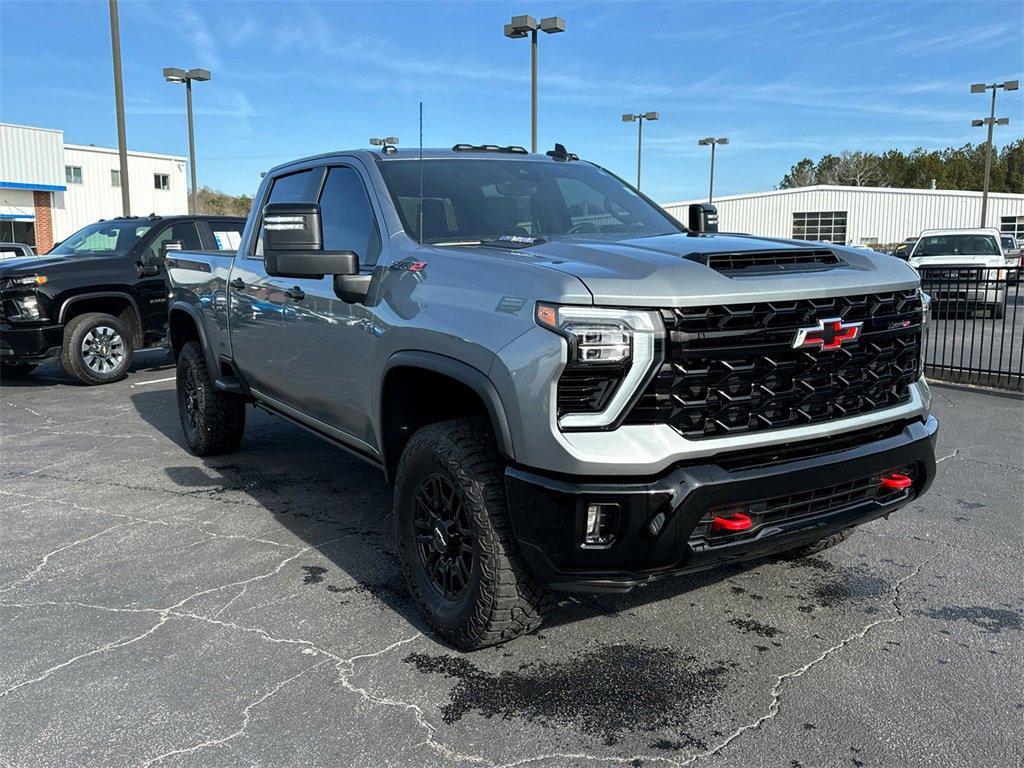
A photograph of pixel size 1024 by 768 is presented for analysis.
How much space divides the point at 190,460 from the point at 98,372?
418 centimetres

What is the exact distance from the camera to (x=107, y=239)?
34.1 feet

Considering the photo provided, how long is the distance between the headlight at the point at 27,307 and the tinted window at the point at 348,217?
6252mm

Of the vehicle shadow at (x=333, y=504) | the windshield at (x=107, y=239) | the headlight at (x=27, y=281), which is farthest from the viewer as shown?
the windshield at (x=107, y=239)

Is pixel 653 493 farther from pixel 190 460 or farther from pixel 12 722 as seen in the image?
pixel 190 460

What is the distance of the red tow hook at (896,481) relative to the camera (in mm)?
3244

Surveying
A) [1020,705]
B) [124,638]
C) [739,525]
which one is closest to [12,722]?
[124,638]

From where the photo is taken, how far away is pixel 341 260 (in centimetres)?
359

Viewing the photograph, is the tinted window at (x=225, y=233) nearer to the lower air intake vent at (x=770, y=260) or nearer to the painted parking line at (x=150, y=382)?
the painted parking line at (x=150, y=382)

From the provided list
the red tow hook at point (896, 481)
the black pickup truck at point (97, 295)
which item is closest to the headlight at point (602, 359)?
the red tow hook at point (896, 481)

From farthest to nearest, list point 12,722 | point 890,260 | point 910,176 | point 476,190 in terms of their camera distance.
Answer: point 910,176 → point 476,190 → point 890,260 → point 12,722

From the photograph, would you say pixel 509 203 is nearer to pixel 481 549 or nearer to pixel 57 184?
pixel 481 549

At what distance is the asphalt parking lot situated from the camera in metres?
2.69

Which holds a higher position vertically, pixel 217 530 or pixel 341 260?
pixel 341 260

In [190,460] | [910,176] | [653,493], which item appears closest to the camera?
[653,493]
